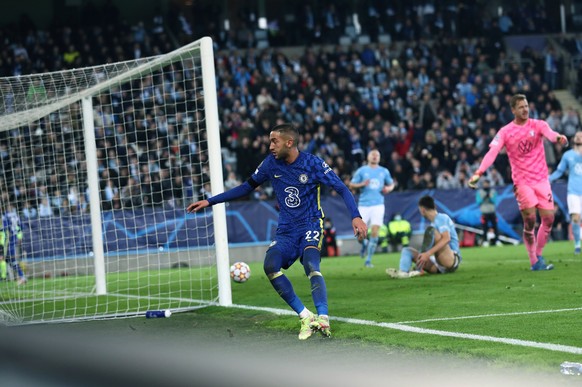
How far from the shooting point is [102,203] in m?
17.9

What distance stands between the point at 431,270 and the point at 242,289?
279 centimetres

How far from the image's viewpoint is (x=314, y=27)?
Answer: 118ft

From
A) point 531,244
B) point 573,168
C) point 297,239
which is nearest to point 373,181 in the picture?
point 573,168

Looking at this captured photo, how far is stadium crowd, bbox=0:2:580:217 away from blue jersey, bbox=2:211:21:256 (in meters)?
5.86

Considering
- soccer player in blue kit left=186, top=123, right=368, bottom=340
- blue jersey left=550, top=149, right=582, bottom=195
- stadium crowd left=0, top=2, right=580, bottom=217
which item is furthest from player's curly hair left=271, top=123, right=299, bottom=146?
stadium crowd left=0, top=2, right=580, bottom=217

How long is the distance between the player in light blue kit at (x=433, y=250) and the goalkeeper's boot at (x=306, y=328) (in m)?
5.96

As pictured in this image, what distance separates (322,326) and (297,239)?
1.02 metres

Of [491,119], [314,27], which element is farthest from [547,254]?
[314,27]

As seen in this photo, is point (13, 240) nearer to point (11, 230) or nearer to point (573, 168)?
point (11, 230)

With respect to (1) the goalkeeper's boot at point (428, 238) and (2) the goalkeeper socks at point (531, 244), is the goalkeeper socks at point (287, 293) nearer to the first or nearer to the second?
(1) the goalkeeper's boot at point (428, 238)

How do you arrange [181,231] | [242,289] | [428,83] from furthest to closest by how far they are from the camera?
[428,83]
[181,231]
[242,289]

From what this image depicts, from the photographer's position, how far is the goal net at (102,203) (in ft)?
41.3

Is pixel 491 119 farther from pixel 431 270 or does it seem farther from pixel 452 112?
pixel 431 270

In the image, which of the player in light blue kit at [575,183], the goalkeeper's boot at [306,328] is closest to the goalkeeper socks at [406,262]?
the player in light blue kit at [575,183]
